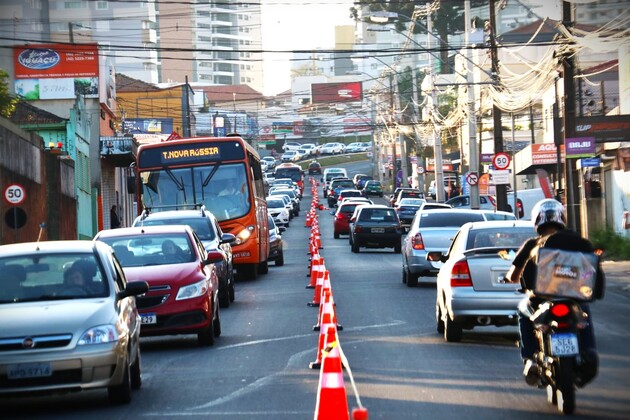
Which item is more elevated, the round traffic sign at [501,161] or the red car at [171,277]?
the round traffic sign at [501,161]

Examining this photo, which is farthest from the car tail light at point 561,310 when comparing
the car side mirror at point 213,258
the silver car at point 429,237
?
the silver car at point 429,237

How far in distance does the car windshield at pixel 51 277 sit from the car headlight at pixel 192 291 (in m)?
3.99

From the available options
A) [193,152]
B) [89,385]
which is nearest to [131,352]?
[89,385]

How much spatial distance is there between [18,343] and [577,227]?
85.0ft

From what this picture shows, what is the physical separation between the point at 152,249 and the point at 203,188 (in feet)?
43.6

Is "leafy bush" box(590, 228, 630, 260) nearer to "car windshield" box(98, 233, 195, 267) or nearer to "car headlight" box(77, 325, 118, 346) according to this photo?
"car windshield" box(98, 233, 195, 267)

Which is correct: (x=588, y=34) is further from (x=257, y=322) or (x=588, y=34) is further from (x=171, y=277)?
(x=171, y=277)

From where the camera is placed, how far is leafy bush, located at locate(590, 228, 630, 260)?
35.8m

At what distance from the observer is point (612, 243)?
37.9m

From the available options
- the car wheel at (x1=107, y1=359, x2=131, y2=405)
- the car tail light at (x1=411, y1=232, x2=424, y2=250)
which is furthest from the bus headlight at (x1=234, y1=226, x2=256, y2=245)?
the car wheel at (x1=107, y1=359, x2=131, y2=405)

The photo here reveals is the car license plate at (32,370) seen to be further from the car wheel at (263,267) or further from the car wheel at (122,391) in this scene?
the car wheel at (263,267)

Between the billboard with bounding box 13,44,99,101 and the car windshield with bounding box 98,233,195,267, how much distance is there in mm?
58217

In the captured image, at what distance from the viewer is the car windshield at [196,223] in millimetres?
23984

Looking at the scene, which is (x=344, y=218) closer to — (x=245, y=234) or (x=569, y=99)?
(x=569, y=99)
